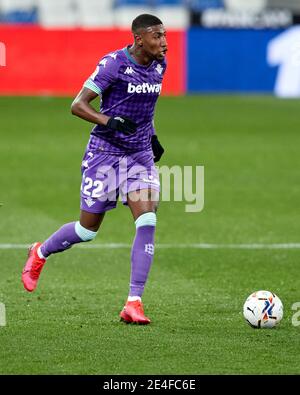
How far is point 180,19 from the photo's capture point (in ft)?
113

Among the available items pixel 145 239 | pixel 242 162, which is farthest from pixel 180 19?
pixel 145 239

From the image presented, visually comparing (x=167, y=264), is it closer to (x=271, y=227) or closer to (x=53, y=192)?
(x=271, y=227)

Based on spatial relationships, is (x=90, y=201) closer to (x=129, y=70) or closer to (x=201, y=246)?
(x=129, y=70)

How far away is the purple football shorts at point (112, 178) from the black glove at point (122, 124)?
364mm

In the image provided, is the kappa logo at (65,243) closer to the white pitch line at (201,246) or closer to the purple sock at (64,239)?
the purple sock at (64,239)

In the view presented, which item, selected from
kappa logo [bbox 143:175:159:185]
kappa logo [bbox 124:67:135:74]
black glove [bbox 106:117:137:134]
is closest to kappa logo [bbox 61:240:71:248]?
kappa logo [bbox 143:175:159:185]

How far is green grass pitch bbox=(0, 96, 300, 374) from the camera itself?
280 inches

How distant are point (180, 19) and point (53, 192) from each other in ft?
63.3

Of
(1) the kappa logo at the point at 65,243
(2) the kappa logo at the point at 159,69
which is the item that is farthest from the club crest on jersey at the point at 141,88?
(1) the kappa logo at the point at 65,243

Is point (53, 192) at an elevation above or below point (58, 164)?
below

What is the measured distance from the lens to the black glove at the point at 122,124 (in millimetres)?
8227

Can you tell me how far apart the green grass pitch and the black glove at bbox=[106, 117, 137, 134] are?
1.37 m

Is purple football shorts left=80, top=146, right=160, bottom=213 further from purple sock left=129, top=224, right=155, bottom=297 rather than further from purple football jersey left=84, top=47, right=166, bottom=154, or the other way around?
purple sock left=129, top=224, right=155, bottom=297

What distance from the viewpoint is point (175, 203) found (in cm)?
1545
